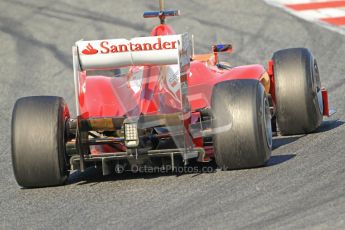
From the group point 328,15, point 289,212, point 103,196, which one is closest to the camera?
point 289,212

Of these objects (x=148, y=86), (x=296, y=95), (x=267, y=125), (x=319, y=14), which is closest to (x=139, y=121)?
(x=148, y=86)

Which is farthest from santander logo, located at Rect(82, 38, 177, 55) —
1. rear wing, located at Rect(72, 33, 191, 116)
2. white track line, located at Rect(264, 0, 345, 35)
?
white track line, located at Rect(264, 0, 345, 35)

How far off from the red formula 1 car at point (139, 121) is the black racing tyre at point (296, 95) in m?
1.01

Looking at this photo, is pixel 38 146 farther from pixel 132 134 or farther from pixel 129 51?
pixel 129 51

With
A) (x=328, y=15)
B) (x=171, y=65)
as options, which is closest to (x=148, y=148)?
(x=171, y=65)

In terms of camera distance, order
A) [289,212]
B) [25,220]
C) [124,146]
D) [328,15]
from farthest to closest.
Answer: [328,15], [124,146], [25,220], [289,212]

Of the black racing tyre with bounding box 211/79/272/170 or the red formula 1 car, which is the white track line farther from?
the black racing tyre with bounding box 211/79/272/170

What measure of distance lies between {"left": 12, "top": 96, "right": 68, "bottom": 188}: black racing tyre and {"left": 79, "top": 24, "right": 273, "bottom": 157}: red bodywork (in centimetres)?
36

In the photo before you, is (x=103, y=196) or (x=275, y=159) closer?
(x=103, y=196)

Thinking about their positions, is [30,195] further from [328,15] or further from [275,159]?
[328,15]

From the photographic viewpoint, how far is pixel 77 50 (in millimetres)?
9398

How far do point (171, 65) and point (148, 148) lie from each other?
108 centimetres

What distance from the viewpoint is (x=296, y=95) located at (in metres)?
10.6

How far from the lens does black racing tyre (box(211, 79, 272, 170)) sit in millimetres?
8984
